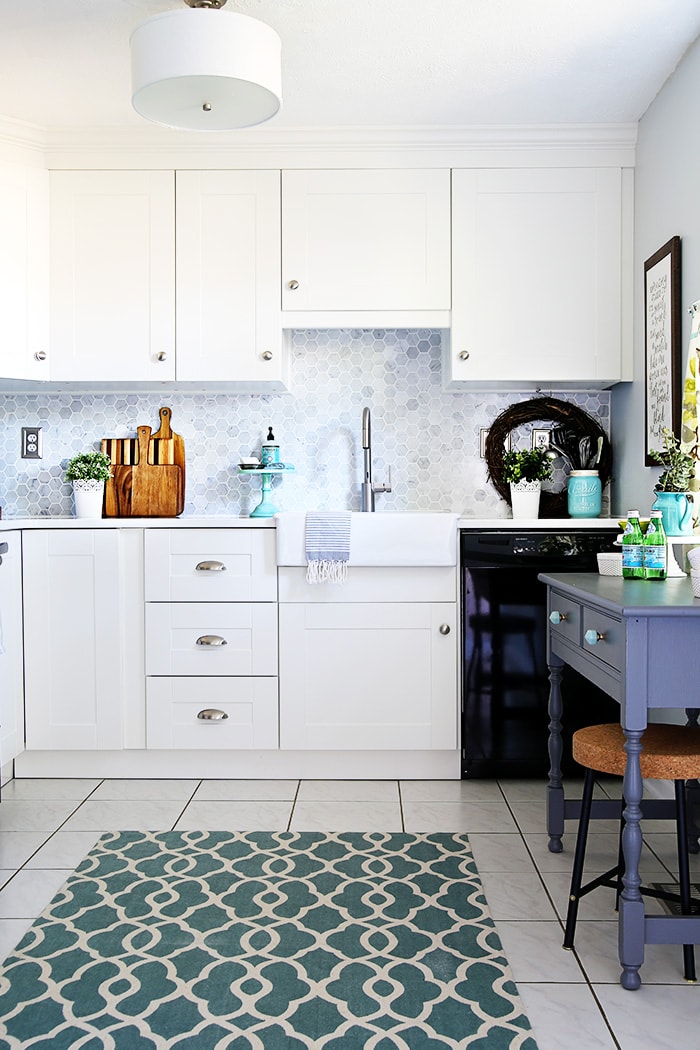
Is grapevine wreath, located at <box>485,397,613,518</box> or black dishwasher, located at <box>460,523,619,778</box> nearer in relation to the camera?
black dishwasher, located at <box>460,523,619,778</box>

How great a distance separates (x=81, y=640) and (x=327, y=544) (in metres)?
1.01

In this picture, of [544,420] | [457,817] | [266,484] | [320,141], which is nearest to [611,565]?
[457,817]

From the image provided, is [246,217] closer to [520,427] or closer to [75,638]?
[520,427]

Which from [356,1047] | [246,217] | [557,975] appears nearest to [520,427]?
[246,217]

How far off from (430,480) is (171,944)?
7.44 ft

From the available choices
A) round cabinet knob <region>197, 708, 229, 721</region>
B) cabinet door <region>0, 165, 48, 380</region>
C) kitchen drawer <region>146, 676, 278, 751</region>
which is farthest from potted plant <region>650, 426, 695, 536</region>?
cabinet door <region>0, 165, 48, 380</region>

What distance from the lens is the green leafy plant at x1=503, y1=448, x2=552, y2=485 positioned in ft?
12.1

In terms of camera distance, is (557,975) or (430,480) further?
(430,480)

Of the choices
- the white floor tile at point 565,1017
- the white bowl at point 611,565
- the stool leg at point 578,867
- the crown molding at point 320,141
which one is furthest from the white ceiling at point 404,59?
the white floor tile at point 565,1017

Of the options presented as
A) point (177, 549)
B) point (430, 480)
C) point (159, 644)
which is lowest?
point (159, 644)

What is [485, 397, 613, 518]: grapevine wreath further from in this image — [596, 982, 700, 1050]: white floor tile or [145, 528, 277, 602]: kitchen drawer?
[596, 982, 700, 1050]: white floor tile

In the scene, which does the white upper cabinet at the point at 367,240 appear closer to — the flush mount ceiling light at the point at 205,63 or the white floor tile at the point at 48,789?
the flush mount ceiling light at the point at 205,63

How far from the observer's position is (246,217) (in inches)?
138

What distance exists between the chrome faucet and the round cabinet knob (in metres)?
1.01
